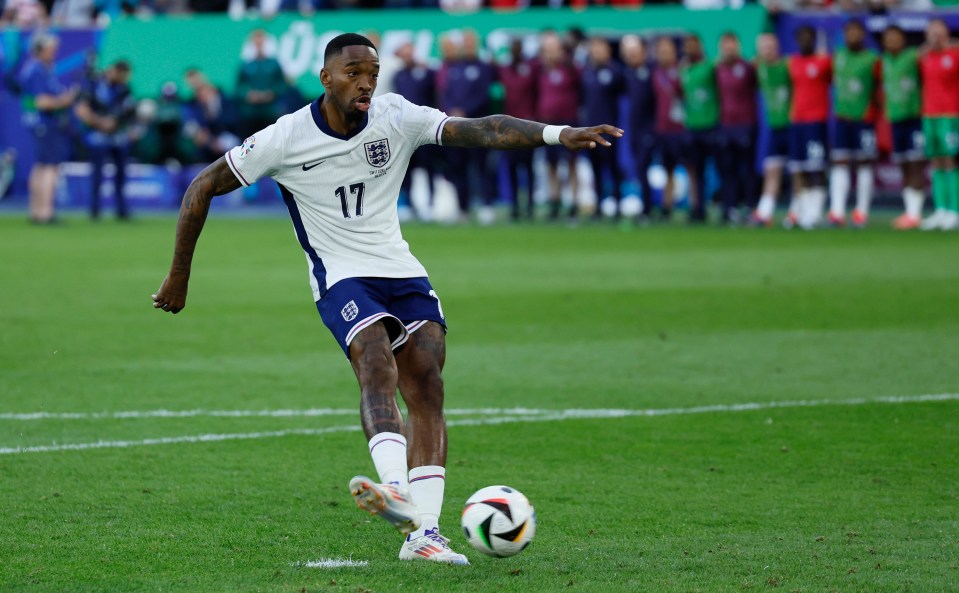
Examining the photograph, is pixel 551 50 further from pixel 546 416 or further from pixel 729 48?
pixel 546 416

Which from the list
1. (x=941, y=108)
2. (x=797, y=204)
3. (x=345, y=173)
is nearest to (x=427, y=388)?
(x=345, y=173)

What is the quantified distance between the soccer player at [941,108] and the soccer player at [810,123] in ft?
4.48

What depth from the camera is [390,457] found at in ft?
17.1

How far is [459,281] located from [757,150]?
10.1 meters

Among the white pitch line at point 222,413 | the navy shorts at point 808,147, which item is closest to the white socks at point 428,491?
the white pitch line at point 222,413

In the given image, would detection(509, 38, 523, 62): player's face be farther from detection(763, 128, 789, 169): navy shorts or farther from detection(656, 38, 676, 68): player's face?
detection(763, 128, 789, 169): navy shorts

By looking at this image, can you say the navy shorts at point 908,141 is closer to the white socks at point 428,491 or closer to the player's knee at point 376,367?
the white socks at point 428,491

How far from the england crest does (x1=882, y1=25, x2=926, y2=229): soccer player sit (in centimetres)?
1605

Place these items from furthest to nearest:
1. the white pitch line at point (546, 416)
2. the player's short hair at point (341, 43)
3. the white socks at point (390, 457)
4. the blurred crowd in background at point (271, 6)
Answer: the blurred crowd in background at point (271, 6)
the white pitch line at point (546, 416)
the player's short hair at point (341, 43)
the white socks at point (390, 457)

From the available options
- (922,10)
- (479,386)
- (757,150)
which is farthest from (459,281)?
(922,10)

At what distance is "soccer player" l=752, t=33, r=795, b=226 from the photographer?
21.4 metres

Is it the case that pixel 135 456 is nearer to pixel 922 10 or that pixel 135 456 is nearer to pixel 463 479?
pixel 463 479

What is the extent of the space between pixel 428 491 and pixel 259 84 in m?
20.7

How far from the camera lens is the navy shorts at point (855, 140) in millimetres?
21297
